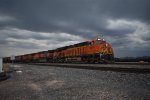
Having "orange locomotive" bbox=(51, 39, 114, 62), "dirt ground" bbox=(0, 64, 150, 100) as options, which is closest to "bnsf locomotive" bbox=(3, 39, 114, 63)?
"orange locomotive" bbox=(51, 39, 114, 62)

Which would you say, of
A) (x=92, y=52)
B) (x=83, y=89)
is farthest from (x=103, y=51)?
(x=83, y=89)

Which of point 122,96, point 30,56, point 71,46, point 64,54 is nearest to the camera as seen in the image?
point 122,96

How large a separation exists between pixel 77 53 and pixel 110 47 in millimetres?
6465

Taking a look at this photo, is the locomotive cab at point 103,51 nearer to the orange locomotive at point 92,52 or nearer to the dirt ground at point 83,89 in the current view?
the orange locomotive at point 92,52

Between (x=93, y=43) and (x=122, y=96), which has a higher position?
(x=93, y=43)

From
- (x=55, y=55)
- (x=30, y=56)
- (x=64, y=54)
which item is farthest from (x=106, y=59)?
(x=30, y=56)

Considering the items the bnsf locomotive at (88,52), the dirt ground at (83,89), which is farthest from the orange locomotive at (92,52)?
the dirt ground at (83,89)

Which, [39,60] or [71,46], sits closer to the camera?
[71,46]

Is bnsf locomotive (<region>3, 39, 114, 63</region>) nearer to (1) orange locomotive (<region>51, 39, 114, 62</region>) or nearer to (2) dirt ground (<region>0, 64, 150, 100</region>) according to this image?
(1) orange locomotive (<region>51, 39, 114, 62</region>)

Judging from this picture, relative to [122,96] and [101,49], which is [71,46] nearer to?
[101,49]

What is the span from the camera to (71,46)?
118 feet

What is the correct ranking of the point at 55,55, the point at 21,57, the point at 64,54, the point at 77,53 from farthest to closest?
the point at 21,57 → the point at 55,55 → the point at 64,54 → the point at 77,53

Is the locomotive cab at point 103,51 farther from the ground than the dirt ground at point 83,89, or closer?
farther from the ground

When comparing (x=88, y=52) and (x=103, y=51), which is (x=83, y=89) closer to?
(x=103, y=51)
